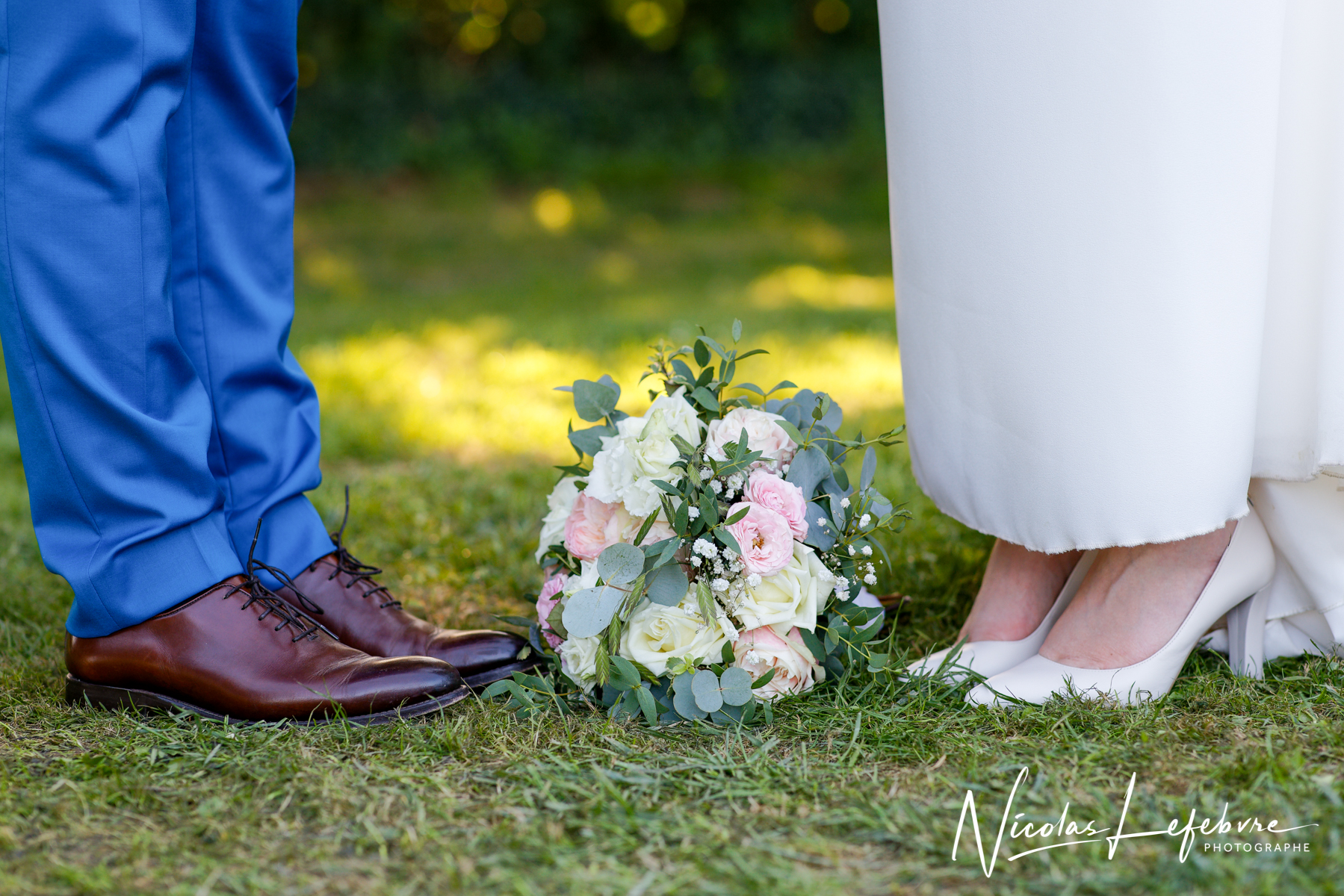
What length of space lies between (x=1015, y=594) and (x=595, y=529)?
1.99 ft

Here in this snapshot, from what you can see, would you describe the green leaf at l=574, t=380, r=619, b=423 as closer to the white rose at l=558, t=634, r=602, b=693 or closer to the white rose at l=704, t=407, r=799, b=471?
the white rose at l=704, t=407, r=799, b=471

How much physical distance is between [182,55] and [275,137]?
24cm

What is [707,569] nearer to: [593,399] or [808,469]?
[808,469]

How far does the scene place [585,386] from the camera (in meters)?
1.43

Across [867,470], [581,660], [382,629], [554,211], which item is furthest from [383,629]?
[554,211]

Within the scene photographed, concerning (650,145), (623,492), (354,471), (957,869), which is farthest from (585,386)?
(650,145)

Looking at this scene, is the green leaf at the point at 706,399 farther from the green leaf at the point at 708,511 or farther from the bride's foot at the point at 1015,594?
the bride's foot at the point at 1015,594

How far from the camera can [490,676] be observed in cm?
142

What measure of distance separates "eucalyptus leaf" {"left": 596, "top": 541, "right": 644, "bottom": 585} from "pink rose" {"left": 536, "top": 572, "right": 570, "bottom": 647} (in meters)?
0.11

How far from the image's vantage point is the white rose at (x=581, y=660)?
129 cm

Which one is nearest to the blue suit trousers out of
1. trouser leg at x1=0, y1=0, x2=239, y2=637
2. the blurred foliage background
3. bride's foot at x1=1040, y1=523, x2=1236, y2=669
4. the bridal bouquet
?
trouser leg at x1=0, y1=0, x2=239, y2=637

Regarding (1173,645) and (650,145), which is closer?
(1173,645)

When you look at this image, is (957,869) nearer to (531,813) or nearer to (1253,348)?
(531,813)

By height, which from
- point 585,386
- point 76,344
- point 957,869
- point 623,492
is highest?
point 76,344
